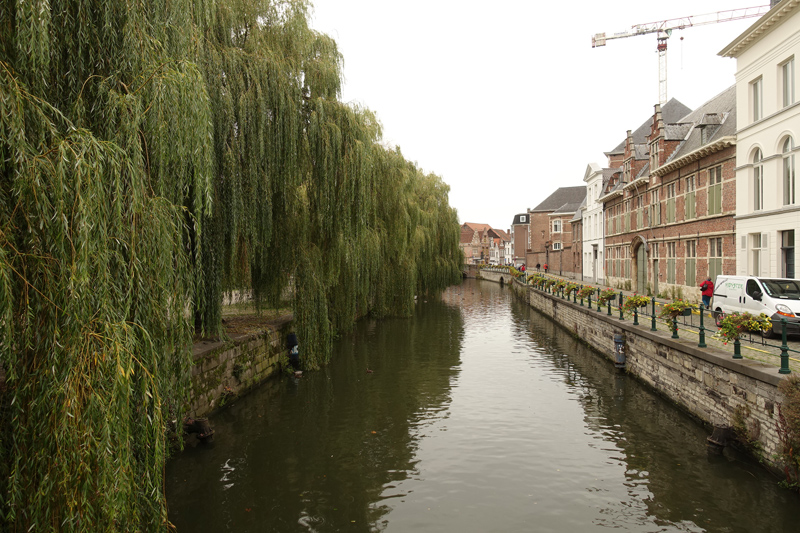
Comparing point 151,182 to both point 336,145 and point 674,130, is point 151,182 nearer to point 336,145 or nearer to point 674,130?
point 336,145

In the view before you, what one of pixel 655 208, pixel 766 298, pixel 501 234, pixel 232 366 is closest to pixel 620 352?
pixel 766 298

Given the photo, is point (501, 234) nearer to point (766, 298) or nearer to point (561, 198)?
point (561, 198)

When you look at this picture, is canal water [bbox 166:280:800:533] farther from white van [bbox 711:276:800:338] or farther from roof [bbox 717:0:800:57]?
roof [bbox 717:0:800:57]

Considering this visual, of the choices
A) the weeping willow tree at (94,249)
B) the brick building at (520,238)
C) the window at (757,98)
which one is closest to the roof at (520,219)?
the brick building at (520,238)

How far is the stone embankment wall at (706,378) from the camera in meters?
6.97

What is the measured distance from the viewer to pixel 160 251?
15.0 ft

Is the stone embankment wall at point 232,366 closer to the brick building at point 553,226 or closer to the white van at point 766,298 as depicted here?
the white van at point 766,298

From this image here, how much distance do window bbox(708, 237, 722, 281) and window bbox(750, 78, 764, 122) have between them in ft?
15.0

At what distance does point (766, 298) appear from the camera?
11.1m

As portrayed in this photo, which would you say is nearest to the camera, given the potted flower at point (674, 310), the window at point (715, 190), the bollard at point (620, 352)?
the potted flower at point (674, 310)

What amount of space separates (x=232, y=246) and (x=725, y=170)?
57.0 ft

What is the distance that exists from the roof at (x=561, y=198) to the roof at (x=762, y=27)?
48.6 meters

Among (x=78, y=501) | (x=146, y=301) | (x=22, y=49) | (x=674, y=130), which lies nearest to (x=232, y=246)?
(x=146, y=301)

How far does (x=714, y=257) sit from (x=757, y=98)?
573cm
